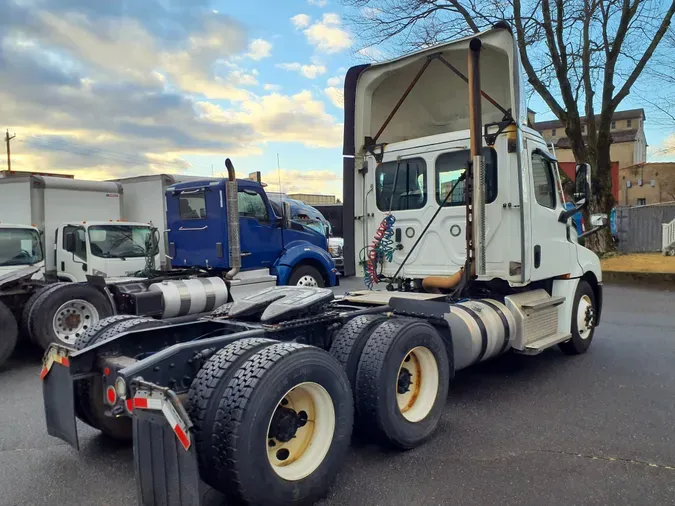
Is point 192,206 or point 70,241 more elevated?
point 192,206

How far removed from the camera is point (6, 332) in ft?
20.9

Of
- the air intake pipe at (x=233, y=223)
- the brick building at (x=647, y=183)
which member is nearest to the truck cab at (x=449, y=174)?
the air intake pipe at (x=233, y=223)

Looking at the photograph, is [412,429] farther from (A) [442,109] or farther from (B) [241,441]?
(A) [442,109]

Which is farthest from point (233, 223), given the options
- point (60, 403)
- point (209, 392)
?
point (209, 392)

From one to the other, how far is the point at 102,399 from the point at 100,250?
651 cm

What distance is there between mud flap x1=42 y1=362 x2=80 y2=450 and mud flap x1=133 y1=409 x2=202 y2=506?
29.4 inches

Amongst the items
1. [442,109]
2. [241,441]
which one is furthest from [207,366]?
[442,109]

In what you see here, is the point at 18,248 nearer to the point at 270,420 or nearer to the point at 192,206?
the point at 192,206

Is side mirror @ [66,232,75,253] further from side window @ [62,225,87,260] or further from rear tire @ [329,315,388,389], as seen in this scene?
rear tire @ [329,315,388,389]

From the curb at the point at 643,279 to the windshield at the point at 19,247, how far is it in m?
13.4

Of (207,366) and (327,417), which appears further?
(327,417)

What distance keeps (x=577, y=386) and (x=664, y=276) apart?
33.0ft

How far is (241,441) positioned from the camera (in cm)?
272

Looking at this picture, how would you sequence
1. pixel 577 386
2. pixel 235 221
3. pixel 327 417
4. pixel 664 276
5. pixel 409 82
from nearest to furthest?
1. pixel 327 417
2. pixel 577 386
3. pixel 409 82
4. pixel 235 221
5. pixel 664 276
